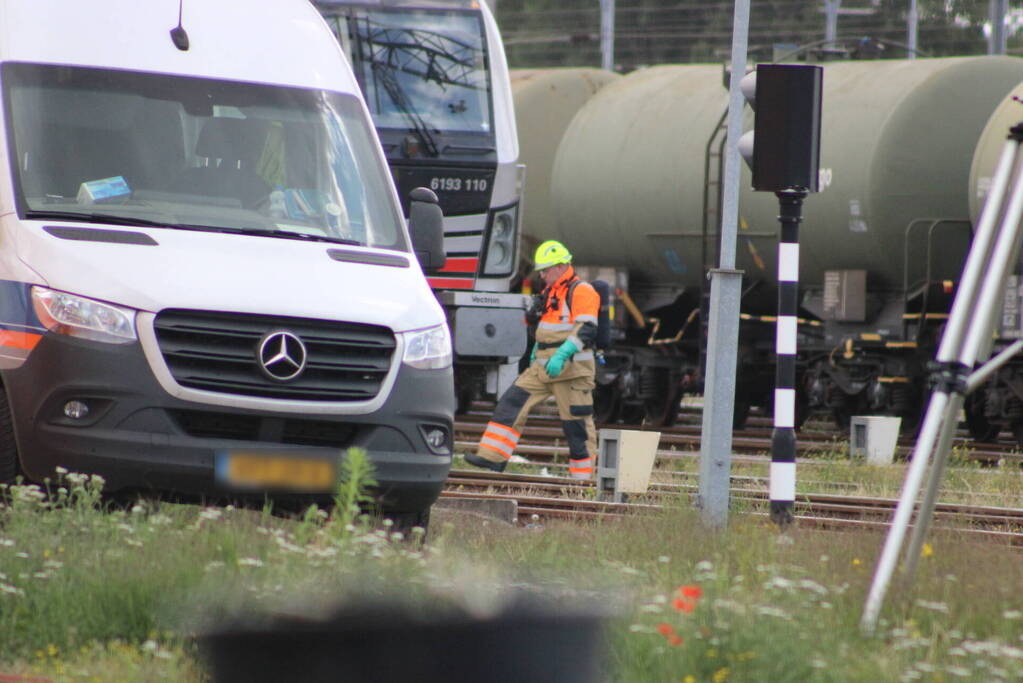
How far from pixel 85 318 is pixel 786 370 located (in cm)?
385

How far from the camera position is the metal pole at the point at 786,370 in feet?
30.3

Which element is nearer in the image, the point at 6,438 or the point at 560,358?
the point at 6,438

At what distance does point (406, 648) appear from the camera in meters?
4.47

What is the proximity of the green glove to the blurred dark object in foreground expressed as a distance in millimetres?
8237

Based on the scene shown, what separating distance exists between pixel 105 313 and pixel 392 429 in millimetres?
1322

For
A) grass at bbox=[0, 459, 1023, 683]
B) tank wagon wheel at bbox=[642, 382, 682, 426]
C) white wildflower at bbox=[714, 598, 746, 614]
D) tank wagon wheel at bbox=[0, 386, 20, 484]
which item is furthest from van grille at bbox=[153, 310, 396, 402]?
tank wagon wheel at bbox=[642, 382, 682, 426]

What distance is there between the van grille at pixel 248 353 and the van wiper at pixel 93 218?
837 mm

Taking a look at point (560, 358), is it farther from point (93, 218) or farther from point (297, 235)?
point (93, 218)

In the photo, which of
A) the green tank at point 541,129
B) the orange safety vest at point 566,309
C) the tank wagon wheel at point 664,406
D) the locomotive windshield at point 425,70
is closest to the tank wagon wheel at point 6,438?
the orange safety vest at point 566,309

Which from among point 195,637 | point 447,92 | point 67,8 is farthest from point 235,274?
point 447,92

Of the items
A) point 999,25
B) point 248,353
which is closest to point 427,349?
point 248,353

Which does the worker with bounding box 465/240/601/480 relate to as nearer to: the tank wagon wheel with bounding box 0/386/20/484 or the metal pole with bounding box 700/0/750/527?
the metal pole with bounding box 700/0/750/527

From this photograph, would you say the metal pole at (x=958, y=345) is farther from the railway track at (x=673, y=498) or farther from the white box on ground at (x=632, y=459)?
the white box on ground at (x=632, y=459)

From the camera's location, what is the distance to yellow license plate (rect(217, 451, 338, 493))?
24.0ft
